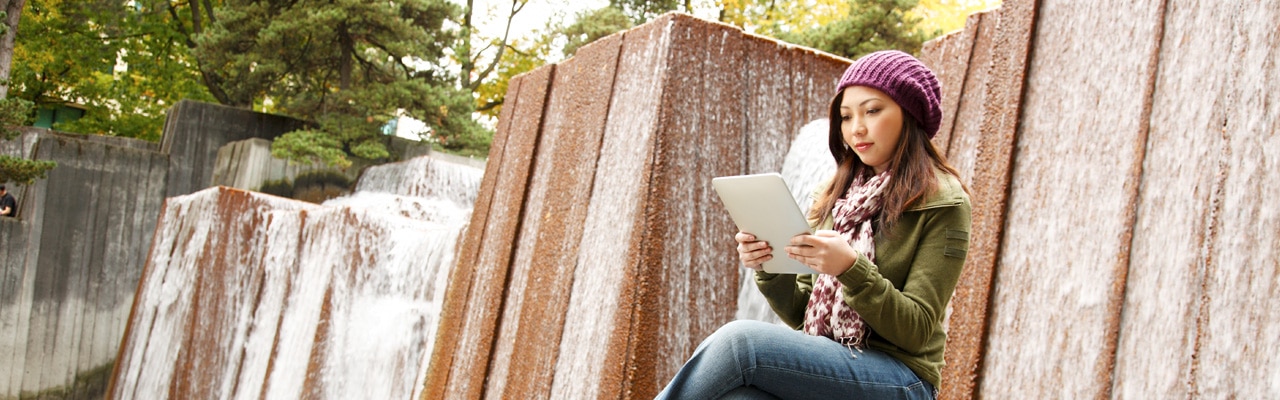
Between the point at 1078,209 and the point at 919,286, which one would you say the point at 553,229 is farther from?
the point at 919,286

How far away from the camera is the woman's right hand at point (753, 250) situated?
1556mm

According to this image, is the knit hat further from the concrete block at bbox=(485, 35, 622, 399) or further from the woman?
the concrete block at bbox=(485, 35, 622, 399)

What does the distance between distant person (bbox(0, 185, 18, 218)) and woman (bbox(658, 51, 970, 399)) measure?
10.8m

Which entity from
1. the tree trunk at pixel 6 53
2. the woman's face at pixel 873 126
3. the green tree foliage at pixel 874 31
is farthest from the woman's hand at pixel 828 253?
the tree trunk at pixel 6 53

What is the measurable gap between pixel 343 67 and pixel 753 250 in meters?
12.3

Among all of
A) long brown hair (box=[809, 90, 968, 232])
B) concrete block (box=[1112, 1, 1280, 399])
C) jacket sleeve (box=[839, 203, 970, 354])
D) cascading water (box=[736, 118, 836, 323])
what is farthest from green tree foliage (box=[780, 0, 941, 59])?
jacket sleeve (box=[839, 203, 970, 354])

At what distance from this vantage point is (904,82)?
1621 millimetres

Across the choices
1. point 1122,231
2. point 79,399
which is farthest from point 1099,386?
point 79,399

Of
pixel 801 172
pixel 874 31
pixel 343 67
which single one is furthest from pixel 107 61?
pixel 801 172

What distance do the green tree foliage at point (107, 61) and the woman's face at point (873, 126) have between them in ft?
44.7

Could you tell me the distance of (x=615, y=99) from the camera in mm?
3330

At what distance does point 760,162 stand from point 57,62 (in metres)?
13.7

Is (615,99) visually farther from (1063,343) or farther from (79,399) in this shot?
(79,399)

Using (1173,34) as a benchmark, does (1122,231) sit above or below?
below
